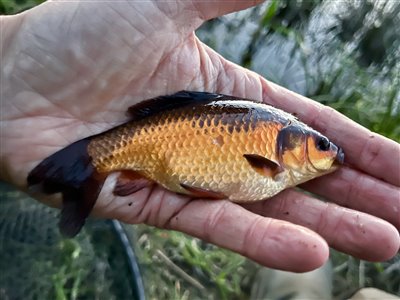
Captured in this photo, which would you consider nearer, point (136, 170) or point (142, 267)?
point (136, 170)

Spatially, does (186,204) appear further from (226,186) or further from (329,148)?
(329,148)

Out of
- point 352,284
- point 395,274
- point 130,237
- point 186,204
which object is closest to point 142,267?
point 130,237

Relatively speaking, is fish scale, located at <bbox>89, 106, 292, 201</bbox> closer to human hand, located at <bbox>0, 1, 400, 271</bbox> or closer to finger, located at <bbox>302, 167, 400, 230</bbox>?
human hand, located at <bbox>0, 1, 400, 271</bbox>

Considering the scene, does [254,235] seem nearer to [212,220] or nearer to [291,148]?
[212,220]

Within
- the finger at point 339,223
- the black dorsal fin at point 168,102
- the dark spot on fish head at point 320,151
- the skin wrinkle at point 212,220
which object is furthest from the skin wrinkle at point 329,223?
the black dorsal fin at point 168,102

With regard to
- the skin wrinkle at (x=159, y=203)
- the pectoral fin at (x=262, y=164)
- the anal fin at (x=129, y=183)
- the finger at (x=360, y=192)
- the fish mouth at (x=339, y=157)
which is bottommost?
the skin wrinkle at (x=159, y=203)

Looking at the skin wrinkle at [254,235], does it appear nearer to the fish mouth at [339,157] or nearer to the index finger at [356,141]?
the fish mouth at [339,157]

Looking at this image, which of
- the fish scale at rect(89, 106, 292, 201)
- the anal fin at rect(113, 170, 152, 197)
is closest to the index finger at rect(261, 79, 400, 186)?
the fish scale at rect(89, 106, 292, 201)
